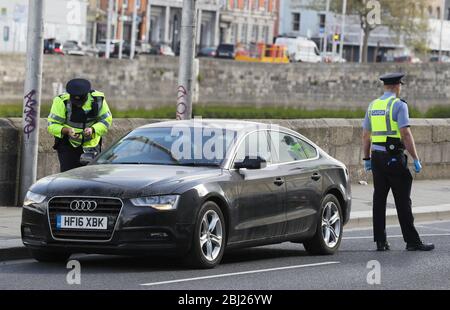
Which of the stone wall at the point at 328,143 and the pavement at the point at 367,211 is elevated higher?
the stone wall at the point at 328,143

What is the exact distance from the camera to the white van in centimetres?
10100

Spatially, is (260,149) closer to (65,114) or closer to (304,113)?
(65,114)

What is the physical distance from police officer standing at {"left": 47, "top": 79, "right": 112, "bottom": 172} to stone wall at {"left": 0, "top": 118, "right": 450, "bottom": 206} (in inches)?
98.8

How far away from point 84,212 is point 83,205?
0.07 meters

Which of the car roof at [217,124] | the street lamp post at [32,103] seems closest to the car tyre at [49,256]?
the car roof at [217,124]

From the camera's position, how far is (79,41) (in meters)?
87.8

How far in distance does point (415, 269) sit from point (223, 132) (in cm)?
221

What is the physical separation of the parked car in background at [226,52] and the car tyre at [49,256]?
81107 mm

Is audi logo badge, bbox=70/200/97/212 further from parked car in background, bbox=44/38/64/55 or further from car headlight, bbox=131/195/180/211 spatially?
parked car in background, bbox=44/38/64/55

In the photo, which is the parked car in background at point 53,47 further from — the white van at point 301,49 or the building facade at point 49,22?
the white van at point 301,49

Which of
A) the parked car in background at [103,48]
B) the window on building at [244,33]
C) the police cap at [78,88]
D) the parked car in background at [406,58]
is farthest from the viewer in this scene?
the window on building at [244,33]

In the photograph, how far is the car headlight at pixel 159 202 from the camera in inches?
508

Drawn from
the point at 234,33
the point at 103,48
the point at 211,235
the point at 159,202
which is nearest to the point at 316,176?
the point at 211,235

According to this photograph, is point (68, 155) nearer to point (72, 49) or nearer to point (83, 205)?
point (83, 205)
